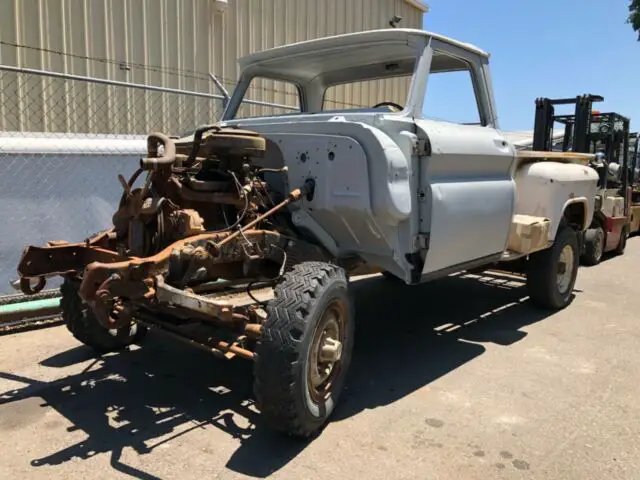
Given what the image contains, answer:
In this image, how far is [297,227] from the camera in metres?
4.23

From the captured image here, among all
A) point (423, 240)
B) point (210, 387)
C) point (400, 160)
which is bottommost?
point (210, 387)

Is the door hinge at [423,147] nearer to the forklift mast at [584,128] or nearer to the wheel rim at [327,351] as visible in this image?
the wheel rim at [327,351]

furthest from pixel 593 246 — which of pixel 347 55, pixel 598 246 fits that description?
pixel 347 55

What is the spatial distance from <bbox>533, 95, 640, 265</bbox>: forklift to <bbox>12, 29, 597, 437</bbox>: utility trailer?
219 inches

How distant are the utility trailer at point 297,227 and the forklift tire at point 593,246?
17.5ft

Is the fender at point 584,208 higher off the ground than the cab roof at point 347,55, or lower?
lower

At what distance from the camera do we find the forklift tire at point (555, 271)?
598cm

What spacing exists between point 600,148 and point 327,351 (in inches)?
375

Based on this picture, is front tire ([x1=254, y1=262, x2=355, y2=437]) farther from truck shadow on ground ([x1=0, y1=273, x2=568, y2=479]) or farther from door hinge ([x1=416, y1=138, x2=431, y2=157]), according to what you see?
door hinge ([x1=416, y1=138, x2=431, y2=157])

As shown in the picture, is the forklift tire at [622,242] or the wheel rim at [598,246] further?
the forklift tire at [622,242]

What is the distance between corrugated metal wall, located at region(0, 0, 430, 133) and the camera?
7293 millimetres

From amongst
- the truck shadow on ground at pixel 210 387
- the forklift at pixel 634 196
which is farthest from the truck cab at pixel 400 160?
the forklift at pixel 634 196

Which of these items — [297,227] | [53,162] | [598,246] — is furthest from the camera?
[598,246]

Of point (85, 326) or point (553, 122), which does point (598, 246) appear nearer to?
point (553, 122)
